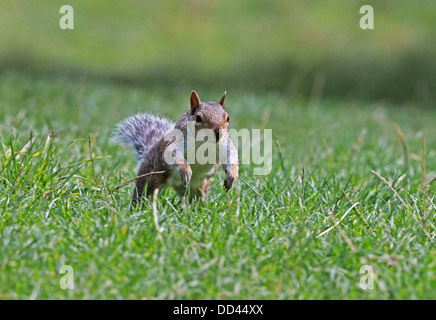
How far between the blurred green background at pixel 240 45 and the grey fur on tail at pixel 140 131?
6120 millimetres

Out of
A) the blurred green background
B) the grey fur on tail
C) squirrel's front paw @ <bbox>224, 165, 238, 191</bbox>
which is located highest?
the blurred green background

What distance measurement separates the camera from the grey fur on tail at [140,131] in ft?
11.8

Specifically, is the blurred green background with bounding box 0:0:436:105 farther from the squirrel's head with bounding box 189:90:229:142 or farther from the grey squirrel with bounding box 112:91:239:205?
the squirrel's head with bounding box 189:90:229:142

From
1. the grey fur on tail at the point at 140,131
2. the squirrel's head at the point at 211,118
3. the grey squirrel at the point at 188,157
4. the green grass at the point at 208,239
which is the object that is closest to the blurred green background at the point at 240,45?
the grey fur on tail at the point at 140,131

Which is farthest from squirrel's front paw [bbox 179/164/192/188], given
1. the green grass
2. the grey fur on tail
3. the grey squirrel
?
the grey fur on tail

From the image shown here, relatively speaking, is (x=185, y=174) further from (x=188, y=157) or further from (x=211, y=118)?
(x=211, y=118)

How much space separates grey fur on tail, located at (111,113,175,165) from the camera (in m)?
3.61

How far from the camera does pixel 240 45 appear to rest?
36.1 feet

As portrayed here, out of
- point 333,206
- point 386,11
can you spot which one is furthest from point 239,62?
point 333,206

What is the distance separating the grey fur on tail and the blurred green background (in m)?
6.12

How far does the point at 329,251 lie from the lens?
8.24 ft

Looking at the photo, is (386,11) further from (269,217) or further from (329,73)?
(269,217)

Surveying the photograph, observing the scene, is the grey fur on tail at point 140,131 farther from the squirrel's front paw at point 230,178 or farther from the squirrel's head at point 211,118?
the squirrel's front paw at point 230,178

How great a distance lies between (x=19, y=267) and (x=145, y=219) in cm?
64
